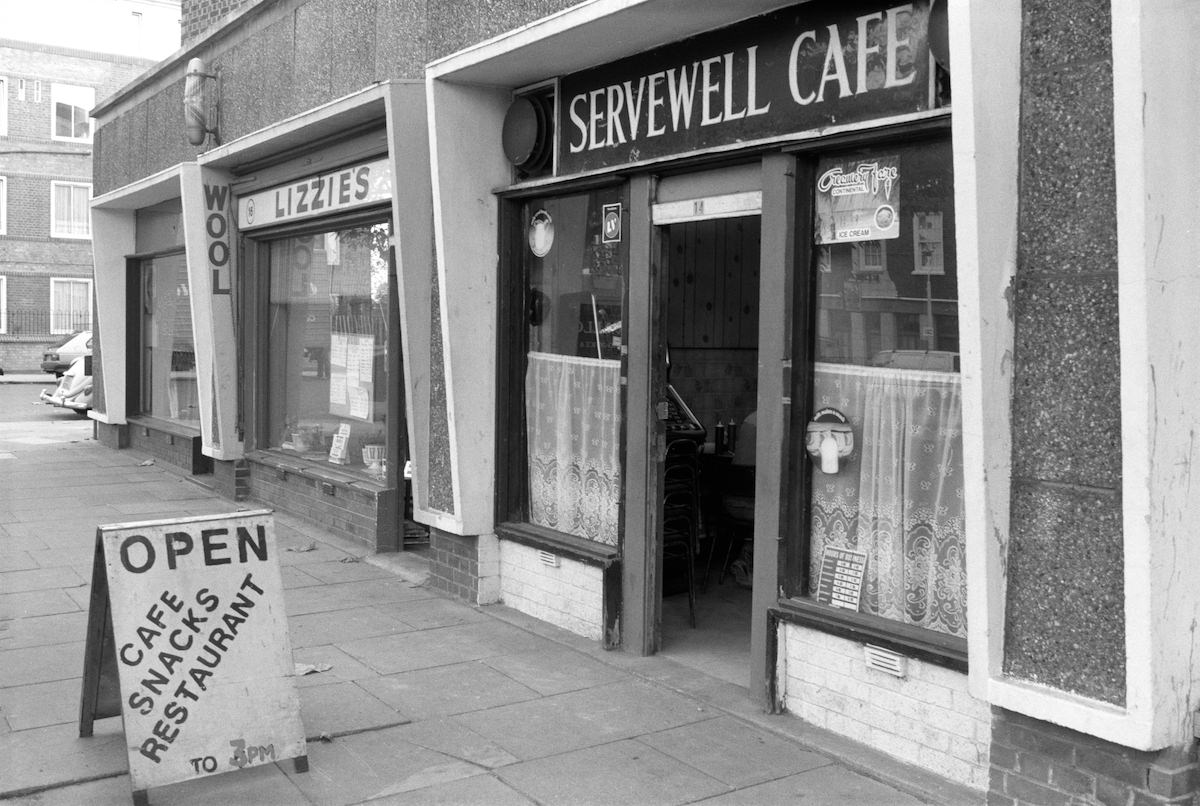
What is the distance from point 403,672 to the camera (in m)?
5.86

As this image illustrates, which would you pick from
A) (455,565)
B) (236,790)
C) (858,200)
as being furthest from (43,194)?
(858,200)

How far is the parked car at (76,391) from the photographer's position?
787 inches

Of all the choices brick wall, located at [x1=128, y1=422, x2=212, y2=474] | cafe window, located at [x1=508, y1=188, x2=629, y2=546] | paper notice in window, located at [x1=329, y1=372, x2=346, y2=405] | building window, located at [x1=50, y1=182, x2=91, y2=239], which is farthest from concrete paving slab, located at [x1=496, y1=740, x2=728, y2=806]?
building window, located at [x1=50, y1=182, x2=91, y2=239]

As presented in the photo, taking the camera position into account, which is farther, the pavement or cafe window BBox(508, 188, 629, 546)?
cafe window BBox(508, 188, 629, 546)

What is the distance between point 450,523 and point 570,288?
1594 millimetres

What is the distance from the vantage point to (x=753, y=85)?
534 cm

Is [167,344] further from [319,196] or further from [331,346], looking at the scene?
[319,196]

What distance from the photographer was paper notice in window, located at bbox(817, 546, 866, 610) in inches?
197

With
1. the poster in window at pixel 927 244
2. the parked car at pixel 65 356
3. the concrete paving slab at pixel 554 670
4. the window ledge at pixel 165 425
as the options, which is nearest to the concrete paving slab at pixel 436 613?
the concrete paving slab at pixel 554 670

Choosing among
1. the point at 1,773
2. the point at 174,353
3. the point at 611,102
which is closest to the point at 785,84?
the point at 611,102

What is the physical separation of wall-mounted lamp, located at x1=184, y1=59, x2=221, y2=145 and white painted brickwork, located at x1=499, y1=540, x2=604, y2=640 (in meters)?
5.73

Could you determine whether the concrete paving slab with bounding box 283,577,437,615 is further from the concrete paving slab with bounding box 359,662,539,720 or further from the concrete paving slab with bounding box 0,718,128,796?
the concrete paving slab with bounding box 0,718,128,796

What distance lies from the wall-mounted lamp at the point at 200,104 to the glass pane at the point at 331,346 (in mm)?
1226

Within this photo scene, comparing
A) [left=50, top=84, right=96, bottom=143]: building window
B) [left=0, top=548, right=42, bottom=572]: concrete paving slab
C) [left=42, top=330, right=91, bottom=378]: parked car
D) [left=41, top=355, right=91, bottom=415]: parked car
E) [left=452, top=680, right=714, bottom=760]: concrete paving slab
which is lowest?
[left=452, top=680, right=714, bottom=760]: concrete paving slab
